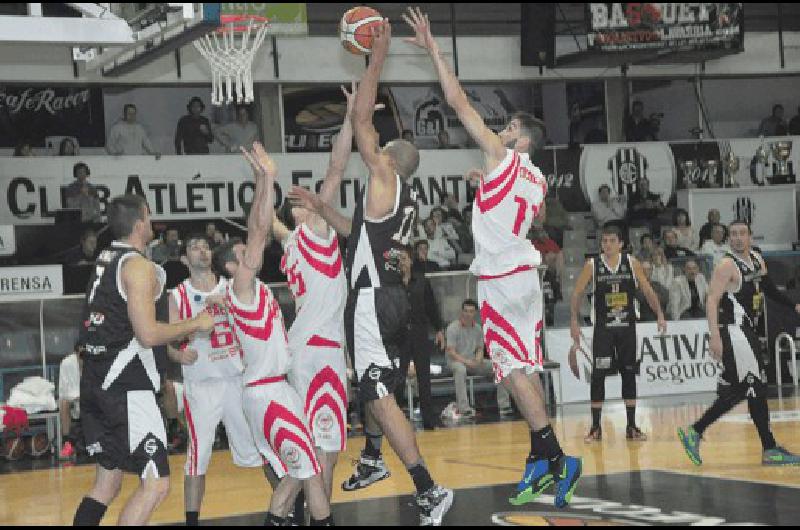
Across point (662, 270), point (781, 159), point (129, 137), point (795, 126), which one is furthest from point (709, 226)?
point (129, 137)

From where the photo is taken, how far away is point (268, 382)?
760 cm

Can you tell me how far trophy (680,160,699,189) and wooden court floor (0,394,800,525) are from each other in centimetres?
769

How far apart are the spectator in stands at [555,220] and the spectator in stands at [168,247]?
6.28 meters

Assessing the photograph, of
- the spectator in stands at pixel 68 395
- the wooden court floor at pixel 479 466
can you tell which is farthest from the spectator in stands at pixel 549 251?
the spectator in stands at pixel 68 395

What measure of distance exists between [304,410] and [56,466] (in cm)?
672

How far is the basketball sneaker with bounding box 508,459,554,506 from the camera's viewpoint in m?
7.91

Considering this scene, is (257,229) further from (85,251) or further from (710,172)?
(710,172)

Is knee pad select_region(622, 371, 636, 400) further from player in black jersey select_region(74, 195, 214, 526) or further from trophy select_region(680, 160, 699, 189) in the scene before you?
trophy select_region(680, 160, 699, 189)

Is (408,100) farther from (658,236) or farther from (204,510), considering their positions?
(204,510)

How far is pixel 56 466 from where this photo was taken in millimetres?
13852

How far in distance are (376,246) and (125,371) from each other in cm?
187

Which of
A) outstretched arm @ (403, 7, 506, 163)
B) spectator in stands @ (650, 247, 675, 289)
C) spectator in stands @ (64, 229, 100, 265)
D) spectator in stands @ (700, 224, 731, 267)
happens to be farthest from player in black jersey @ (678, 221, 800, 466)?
spectator in stands @ (700, 224, 731, 267)

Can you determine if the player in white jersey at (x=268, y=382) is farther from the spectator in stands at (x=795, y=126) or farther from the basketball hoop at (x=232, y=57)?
the spectator in stands at (x=795, y=126)

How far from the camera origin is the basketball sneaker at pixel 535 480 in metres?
7.91
